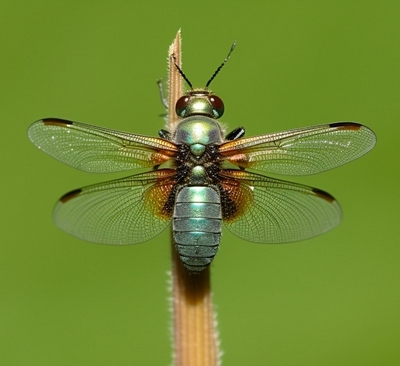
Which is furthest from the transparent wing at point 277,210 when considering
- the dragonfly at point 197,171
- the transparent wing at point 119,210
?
the transparent wing at point 119,210

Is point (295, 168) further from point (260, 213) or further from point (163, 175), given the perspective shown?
point (163, 175)

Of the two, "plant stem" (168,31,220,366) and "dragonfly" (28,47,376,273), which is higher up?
Result: "dragonfly" (28,47,376,273)

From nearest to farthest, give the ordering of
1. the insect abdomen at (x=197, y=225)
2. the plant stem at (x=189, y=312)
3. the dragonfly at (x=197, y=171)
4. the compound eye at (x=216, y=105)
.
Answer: the plant stem at (x=189, y=312)
the insect abdomen at (x=197, y=225)
the dragonfly at (x=197, y=171)
the compound eye at (x=216, y=105)

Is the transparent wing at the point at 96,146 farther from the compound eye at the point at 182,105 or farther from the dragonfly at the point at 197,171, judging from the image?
the compound eye at the point at 182,105

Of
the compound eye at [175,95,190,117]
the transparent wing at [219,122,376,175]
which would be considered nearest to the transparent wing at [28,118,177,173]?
the compound eye at [175,95,190,117]

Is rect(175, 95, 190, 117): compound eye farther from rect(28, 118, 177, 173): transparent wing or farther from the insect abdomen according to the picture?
the insect abdomen

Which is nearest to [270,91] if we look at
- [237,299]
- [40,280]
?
[237,299]

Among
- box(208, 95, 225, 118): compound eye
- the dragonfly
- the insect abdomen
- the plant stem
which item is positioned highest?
box(208, 95, 225, 118): compound eye

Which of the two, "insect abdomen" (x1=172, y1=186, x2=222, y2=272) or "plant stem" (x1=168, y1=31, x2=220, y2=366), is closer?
"plant stem" (x1=168, y1=31, x2=220, y2=366)
